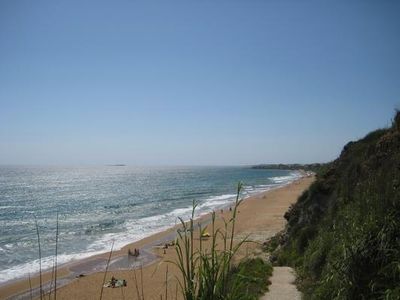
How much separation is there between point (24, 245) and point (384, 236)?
88.1 ft

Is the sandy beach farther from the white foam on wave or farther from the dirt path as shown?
the dirt path

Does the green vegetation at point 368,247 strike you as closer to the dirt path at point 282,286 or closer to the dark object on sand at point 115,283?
the dirt path at point 282,286

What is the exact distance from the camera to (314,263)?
859 cm

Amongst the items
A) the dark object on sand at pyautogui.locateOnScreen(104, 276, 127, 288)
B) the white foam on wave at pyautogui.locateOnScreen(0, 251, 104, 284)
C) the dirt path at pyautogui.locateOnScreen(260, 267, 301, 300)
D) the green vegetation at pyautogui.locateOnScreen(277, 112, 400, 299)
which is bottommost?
the white foam on wave at pyautogui.locateOnScreen(0, 251, 104, 284)

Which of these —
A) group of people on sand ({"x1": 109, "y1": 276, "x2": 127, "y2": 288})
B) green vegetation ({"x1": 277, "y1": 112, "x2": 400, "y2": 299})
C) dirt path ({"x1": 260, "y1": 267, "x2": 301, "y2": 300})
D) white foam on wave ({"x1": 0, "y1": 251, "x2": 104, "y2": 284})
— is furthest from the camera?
white foam on wave ({"x1": 0, "y1": 251, "x2": 104, "y2": 284})

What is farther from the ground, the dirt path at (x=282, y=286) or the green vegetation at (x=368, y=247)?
the green vegetation at (x=368, y=247)

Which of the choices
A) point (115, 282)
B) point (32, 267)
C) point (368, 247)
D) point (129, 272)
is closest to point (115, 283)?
point (115, 282)

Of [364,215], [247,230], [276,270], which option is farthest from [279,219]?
[364,215]

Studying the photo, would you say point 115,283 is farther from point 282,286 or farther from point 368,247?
point 368,247

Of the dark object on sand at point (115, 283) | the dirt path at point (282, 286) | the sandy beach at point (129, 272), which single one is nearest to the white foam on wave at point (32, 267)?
the sandy beach at point (129, 272)

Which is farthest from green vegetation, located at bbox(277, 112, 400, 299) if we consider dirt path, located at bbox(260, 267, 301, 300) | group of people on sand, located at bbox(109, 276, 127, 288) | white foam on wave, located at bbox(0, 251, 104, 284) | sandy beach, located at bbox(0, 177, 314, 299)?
white foam on wave, located at bbox(0, 251, 104, 284)

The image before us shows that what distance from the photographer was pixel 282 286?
9.05 meters

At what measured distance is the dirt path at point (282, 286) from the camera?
26.7 feet

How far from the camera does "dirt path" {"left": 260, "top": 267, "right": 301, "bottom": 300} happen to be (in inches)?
320
